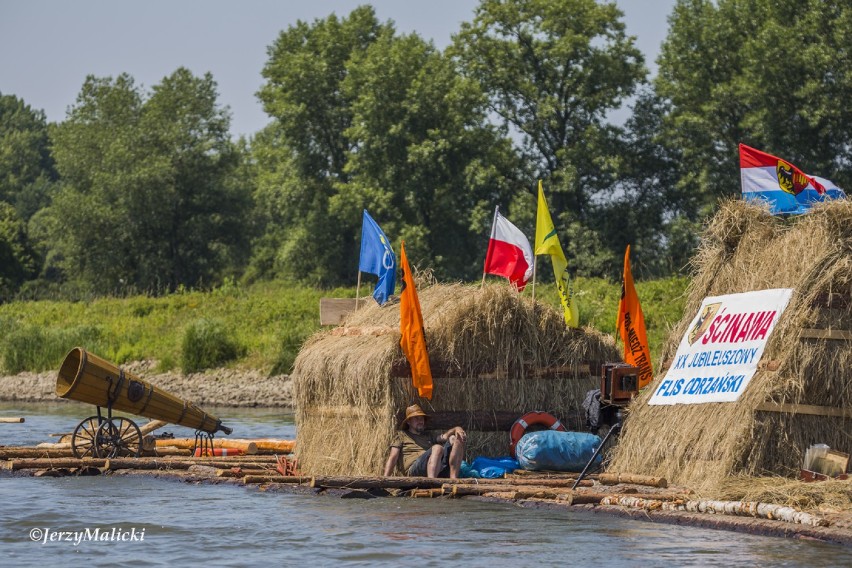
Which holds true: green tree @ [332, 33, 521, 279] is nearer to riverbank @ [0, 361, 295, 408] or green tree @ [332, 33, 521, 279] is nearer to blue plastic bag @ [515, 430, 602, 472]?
riverbank @ [0, 361, 295, 408]

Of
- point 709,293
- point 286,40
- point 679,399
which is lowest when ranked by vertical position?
point 679,399

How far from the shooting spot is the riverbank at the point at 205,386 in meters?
44.8

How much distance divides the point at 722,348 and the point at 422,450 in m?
4.38

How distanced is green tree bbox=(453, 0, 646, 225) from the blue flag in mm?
32577

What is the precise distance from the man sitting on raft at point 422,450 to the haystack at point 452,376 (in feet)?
0.92

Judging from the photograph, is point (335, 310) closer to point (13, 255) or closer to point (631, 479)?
point (631, 479)

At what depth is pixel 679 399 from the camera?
18688 mm

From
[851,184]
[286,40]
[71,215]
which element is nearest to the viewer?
[851,184]

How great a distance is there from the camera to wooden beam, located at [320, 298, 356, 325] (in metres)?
23.3

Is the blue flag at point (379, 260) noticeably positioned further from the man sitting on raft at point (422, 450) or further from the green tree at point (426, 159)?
the green tree at point (426, 159)

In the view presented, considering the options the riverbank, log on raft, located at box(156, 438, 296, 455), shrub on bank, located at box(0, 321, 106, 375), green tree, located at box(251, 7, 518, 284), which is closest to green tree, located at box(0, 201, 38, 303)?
green tree, located at box(251, 7, 518, 284)

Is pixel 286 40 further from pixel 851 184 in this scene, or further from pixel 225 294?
pixel 851 184

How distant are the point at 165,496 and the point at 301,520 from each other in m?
3.45

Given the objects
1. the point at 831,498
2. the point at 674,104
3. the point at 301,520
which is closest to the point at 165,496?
the point at 301,520
